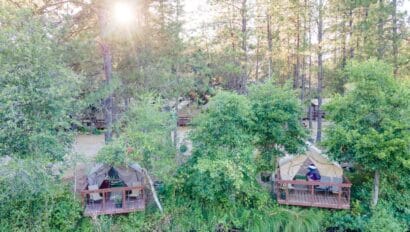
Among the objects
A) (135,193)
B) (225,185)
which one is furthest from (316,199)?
(135,193)

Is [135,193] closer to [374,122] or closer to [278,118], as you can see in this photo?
[278,118]

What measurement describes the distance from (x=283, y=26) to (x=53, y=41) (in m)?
12.8

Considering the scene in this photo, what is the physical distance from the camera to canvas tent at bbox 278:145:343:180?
32.1 ft

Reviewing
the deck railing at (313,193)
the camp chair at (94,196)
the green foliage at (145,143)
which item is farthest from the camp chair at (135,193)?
the deck railing at (313,193)

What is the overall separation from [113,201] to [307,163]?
6.85m

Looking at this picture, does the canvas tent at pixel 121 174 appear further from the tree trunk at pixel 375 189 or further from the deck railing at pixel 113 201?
the tree trunk at pixel 375 189

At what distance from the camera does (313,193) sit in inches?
387

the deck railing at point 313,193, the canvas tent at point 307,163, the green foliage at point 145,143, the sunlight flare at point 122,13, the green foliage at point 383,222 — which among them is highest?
the sunlight flare at point 122,13

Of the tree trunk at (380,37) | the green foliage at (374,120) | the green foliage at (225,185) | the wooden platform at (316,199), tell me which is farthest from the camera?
the tree trunk at (380,37)

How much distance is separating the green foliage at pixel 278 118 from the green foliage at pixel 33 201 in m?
6.52

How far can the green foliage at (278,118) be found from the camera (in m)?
9.91

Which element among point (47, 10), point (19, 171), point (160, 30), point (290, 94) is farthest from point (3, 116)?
point (290, 94)

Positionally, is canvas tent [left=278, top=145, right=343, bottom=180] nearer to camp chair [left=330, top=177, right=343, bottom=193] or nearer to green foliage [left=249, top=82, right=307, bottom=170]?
camp chair [left=330, top=177, right=343, bottom=193]

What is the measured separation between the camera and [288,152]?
Answer: 10.2m
